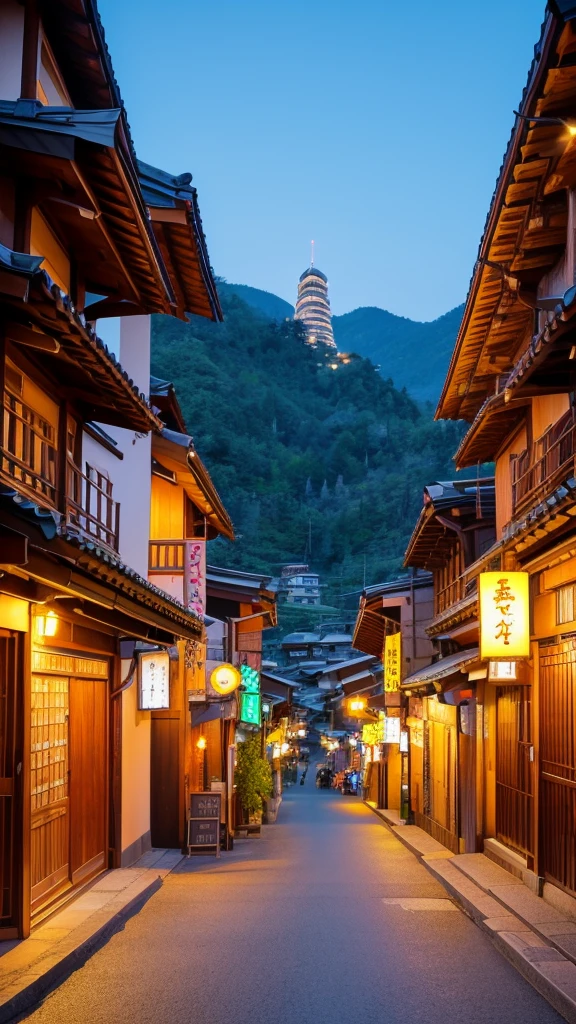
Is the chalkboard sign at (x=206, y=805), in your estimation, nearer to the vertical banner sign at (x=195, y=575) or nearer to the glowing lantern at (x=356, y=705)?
the vertical banner sign at (x=195, y=575)

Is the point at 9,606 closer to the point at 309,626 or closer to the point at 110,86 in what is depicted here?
the point at 110,86

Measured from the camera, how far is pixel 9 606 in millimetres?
10422

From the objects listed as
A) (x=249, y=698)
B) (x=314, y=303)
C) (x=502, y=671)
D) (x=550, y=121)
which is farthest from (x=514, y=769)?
(x=314, y=303)

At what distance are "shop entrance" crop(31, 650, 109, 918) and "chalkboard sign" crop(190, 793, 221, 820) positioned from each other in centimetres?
461

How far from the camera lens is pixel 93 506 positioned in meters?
16.3

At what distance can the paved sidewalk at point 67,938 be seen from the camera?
8.91 m

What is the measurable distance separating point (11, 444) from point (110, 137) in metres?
3.61

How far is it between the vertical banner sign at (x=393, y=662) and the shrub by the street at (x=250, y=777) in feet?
20.7

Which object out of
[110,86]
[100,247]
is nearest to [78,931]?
[100,247]

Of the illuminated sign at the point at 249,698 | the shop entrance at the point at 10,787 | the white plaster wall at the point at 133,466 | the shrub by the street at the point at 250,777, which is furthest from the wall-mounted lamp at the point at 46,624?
the shrub by the street at the point at 250,777

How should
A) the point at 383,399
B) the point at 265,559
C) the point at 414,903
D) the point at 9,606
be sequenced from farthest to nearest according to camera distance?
the point at 383,399, the point at 265,559, the point at 414,903, the point at 9,606

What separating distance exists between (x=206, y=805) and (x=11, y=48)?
14.9 meters

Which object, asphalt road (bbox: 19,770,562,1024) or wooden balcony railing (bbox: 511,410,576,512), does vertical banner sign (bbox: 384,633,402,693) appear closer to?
asphalt road (bbox: 19,770,562,1024)

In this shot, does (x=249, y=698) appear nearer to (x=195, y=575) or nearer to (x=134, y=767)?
(x=195, y=575)
